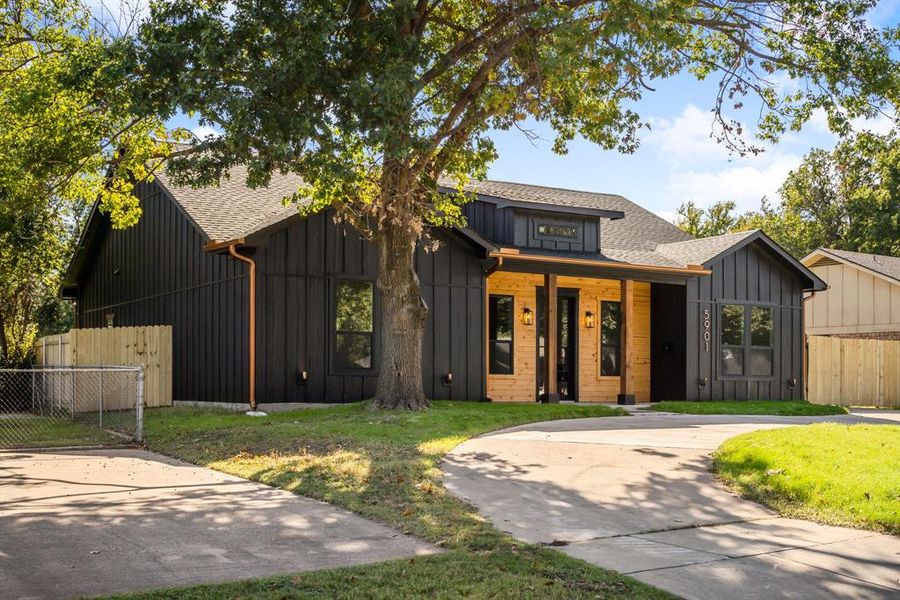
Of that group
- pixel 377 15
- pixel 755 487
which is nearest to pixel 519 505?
pixel 755 487

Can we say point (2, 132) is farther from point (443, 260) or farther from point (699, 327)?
point (699, 327)

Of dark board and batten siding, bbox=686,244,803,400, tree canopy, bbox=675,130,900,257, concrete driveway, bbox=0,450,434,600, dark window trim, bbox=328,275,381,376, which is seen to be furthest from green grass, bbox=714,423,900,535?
tree canopy, bbox=675,130,900,257

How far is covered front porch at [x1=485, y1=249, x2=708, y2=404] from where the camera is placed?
19.1 metres

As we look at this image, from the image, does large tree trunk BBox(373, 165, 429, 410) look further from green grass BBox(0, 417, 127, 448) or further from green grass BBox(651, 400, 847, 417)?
green grass BBox(651, 400, 847, 417)

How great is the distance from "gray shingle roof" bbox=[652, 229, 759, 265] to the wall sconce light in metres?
3.88

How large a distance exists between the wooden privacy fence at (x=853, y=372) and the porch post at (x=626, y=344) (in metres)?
5.63

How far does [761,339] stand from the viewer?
21.6m

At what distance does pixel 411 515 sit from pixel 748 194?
48978 mm

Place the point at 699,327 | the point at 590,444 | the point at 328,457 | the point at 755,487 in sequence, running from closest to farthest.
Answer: the point at 755,487
the point at 328,457
the point at 590,444
the point at 699,327

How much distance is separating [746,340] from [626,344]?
3.58 meters

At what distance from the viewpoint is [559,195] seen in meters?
24.2

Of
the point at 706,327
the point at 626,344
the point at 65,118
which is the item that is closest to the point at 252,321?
the point at 65,118

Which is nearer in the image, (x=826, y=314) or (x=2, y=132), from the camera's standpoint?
(x=2, y=132)

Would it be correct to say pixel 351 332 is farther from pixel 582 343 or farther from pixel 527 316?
pixel 582 343
